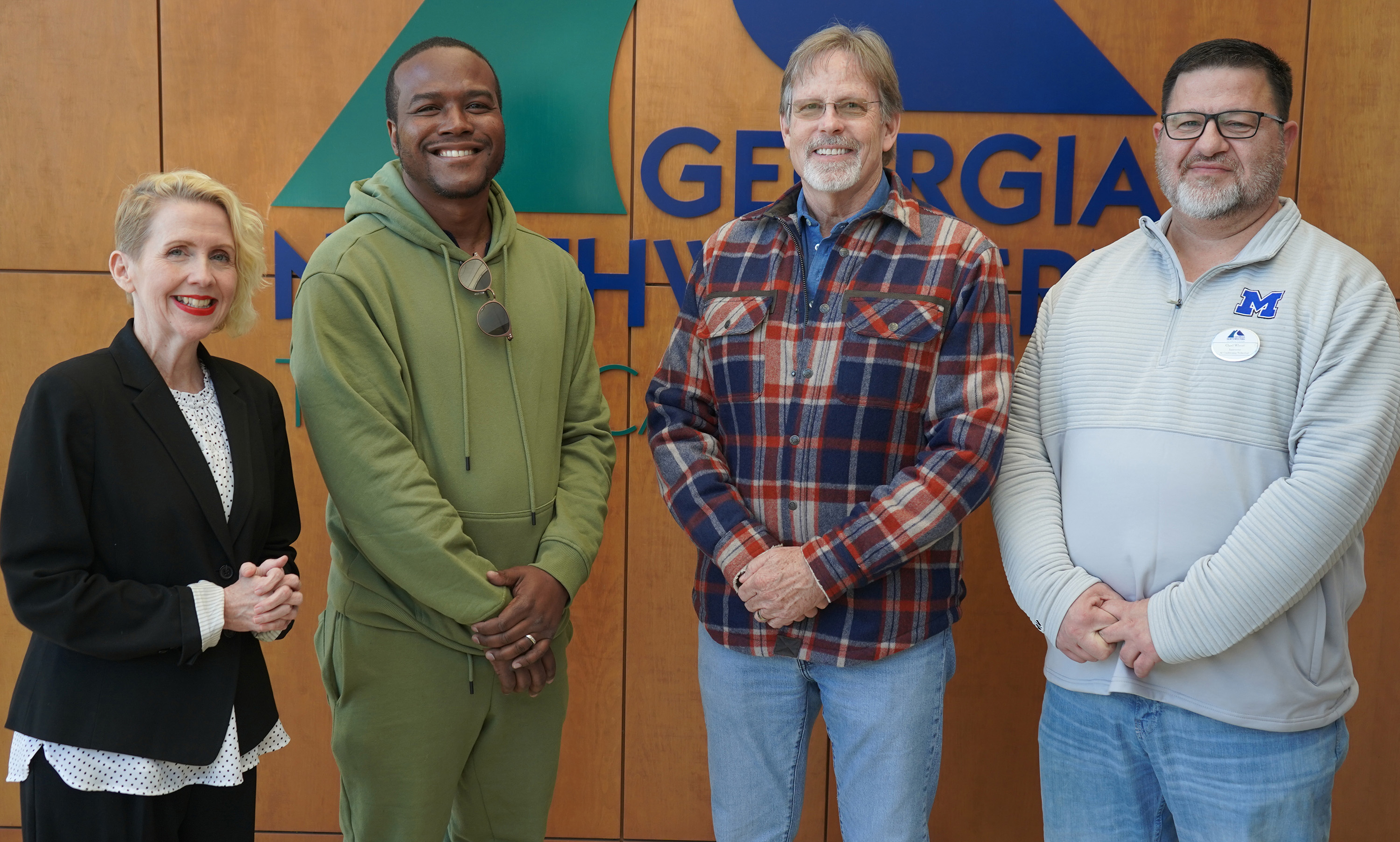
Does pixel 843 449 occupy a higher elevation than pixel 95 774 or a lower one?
higher

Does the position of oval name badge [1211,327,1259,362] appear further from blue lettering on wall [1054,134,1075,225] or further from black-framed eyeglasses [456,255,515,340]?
black-framed eyeglasses [456,255,515,340]

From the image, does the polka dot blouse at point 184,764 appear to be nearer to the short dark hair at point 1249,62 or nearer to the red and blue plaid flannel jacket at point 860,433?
the red and blue plaid flannel jacket at point 860,433

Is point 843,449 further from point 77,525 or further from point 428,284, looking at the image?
point 77,525

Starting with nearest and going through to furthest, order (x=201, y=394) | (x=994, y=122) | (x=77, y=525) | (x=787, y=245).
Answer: (x=77, y=525), (x=201, y=394), (x=787, y=245), (x=994, y=122)

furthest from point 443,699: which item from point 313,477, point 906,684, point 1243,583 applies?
point 1243,583

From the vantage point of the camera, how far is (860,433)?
1.91 metres

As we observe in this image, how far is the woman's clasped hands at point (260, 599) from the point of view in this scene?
1.67 m

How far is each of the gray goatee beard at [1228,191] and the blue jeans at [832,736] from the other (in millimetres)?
979

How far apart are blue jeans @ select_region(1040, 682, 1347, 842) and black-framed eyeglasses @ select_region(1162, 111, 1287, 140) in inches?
43.0

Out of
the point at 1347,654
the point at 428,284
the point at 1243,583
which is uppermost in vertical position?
the point at 428,284

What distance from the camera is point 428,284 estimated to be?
1.98 meters

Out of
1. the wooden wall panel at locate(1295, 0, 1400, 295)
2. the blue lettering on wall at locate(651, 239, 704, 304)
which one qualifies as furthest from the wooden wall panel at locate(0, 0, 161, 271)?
the wooden wall panel at locate(1295, 0, 1400, 295)

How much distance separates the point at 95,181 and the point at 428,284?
1512 mm

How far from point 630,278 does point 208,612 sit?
60.5 inches
